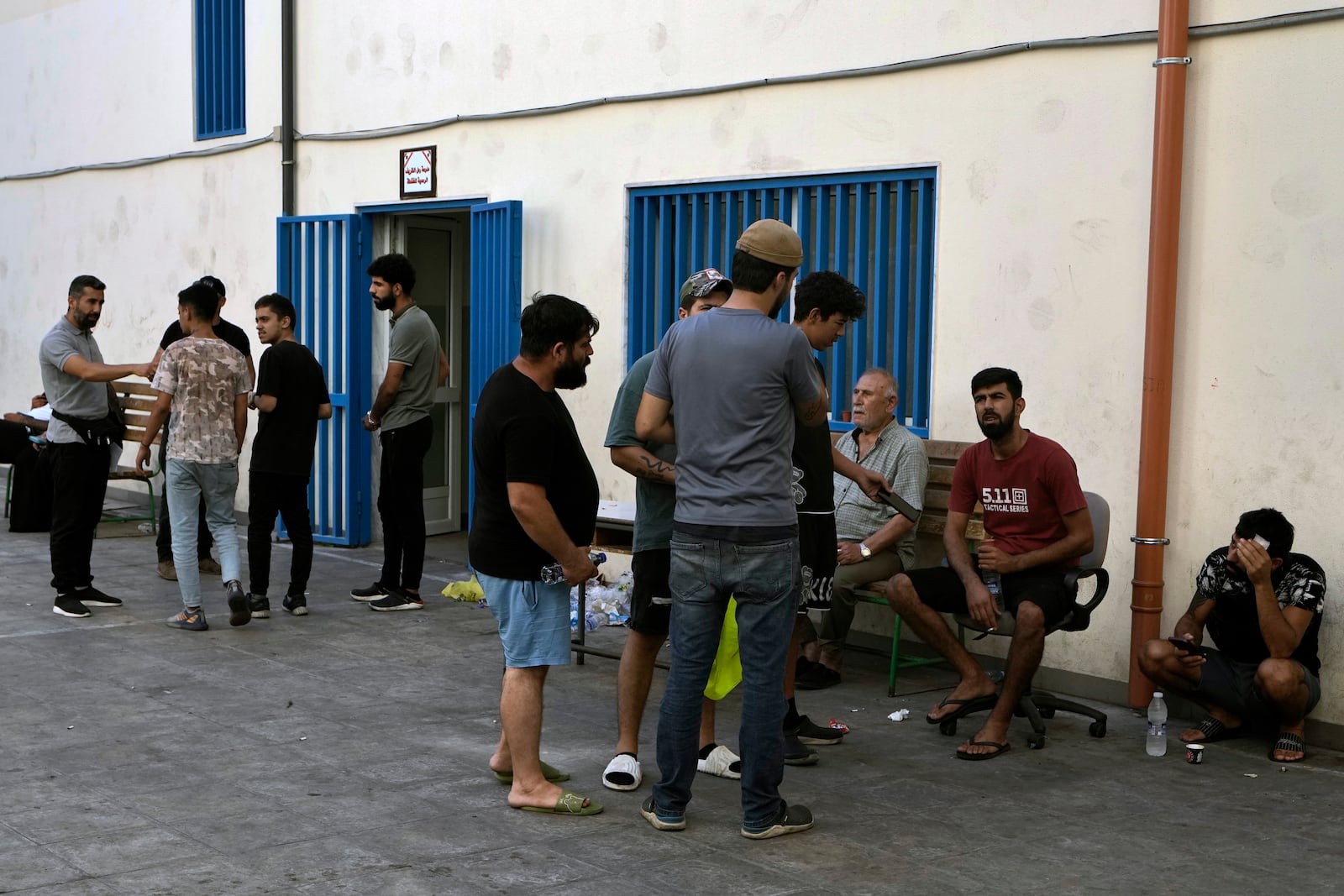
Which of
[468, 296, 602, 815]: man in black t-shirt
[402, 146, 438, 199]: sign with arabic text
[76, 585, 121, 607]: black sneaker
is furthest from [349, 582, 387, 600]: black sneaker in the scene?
[468, 296, 602, 815]: man in black t-shirt

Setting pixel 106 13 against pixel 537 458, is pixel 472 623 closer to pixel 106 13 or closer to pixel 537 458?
pixel 537 458

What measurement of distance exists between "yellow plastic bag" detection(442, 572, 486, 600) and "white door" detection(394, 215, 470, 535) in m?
2.21

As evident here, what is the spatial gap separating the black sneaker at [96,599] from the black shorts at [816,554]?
4.64m

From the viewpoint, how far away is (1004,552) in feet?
21.1

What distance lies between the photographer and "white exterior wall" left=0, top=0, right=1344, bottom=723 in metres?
6.26

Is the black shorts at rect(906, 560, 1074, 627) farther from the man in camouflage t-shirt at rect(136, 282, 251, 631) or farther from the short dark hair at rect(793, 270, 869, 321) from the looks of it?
the man in camouflage t-shirt at rect(136, 282, 251, 631)

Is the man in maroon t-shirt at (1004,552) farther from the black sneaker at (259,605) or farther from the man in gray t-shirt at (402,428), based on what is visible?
the black sneaker at (259,605)

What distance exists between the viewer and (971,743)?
6020 mm

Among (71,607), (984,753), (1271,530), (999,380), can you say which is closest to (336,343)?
(71,607)

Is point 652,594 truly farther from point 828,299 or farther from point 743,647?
point 828,299

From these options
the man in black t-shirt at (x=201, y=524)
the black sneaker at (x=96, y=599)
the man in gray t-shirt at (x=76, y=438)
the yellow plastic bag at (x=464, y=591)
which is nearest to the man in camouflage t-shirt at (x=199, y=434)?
the man in gray t-shirt at (x=76, y=438)

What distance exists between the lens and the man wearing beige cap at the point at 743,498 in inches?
185

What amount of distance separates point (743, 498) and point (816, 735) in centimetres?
175

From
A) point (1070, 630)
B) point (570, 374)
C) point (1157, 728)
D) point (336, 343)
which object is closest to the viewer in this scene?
point (570, 374)
